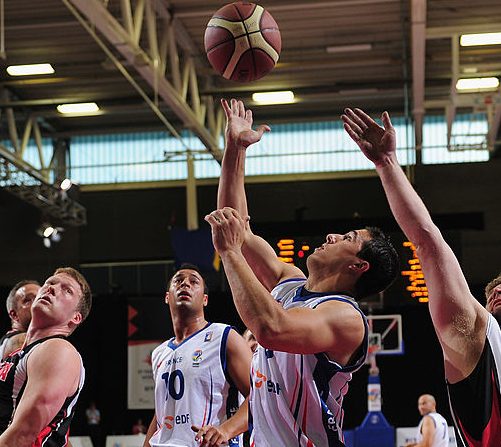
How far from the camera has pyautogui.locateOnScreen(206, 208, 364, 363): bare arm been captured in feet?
11.1

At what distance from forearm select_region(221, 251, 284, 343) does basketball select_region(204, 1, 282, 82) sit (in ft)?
9.12

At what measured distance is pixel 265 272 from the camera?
175 inches

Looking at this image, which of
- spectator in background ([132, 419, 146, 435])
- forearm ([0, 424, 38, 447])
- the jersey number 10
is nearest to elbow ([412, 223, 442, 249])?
forearm ([0, 424, 38, 447])

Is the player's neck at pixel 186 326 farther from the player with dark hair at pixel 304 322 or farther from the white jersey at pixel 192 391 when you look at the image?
the player with dark hair at pixel 304 322

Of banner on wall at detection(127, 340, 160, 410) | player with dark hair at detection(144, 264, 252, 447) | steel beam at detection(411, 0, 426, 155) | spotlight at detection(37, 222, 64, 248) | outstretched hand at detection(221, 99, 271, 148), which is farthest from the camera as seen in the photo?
spotlight at detection(37, 222, 64, 248)

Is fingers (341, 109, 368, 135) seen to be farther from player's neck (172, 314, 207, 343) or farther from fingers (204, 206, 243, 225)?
player's neck (172, 314, 207, 343)

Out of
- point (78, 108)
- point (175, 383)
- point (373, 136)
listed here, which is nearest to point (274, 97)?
point (78, 108)

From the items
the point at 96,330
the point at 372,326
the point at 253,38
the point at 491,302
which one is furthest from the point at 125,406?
the point at 491,302

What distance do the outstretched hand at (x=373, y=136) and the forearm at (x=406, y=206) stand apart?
40mm

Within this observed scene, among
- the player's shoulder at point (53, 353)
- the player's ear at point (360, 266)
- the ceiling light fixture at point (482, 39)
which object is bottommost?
the player's shoulder at point (53, 353)

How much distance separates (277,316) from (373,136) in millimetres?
890

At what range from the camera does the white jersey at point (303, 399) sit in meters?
3.74

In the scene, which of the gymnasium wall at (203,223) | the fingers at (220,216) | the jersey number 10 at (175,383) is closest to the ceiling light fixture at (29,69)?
the gymnasium wall at (203,223)

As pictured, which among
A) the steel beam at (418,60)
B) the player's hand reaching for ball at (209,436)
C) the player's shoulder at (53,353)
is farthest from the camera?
the steel beam at (418,60)
